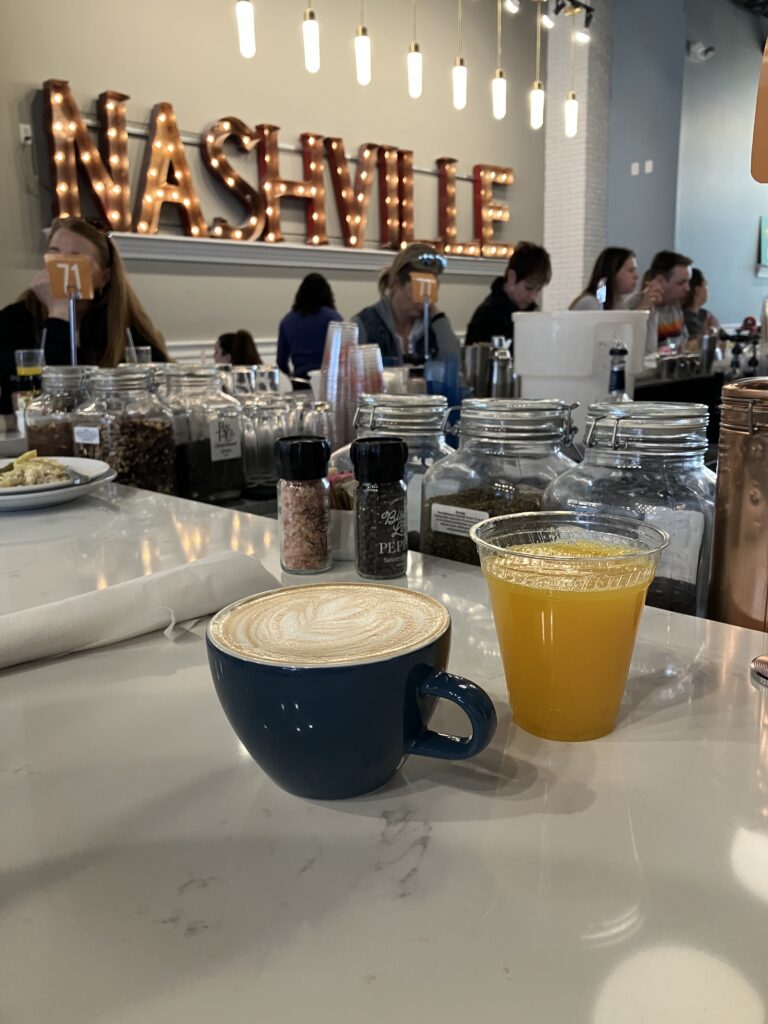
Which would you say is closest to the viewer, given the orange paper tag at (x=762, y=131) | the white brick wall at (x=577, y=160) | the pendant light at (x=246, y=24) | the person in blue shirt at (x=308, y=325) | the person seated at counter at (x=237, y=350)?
the orange paper tag at (x=762, y=131)

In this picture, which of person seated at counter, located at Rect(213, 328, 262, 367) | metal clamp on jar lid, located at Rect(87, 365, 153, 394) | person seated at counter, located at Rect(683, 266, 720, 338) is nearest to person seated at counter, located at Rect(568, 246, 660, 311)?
person seated at counter, located at Rect(683, 266, 720, 338)

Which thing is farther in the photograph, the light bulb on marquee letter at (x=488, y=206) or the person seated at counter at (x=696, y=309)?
the light bulb on marquee letter at (x=488, y=206)

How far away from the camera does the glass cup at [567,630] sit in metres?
0.60

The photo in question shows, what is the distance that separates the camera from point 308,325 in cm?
446

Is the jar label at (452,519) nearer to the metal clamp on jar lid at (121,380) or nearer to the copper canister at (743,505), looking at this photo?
the copper canister at (743,505)

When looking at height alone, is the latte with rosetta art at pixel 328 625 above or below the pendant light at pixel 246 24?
below

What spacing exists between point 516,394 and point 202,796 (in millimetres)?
2016

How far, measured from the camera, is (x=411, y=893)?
0.46 meters

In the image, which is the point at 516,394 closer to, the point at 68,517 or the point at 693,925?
the point at 68,517

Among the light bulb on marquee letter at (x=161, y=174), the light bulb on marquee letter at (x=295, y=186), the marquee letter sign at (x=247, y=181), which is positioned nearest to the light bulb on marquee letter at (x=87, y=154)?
the marquee letter sign at (x=247, y=181)

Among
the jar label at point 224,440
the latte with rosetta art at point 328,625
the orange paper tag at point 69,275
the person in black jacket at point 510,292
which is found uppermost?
the person in black jacket at point 510,292

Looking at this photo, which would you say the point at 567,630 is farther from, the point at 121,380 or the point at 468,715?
the point at 121,380

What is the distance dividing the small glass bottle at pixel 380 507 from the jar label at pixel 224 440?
2.25 ft

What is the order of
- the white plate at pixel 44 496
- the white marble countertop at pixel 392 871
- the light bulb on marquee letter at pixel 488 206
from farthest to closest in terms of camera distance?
1. the light bulb on marquee letter at pixel 488 206
2. the white plate at pixel 44 496
3. the white marble countertop at pixel 392 871
